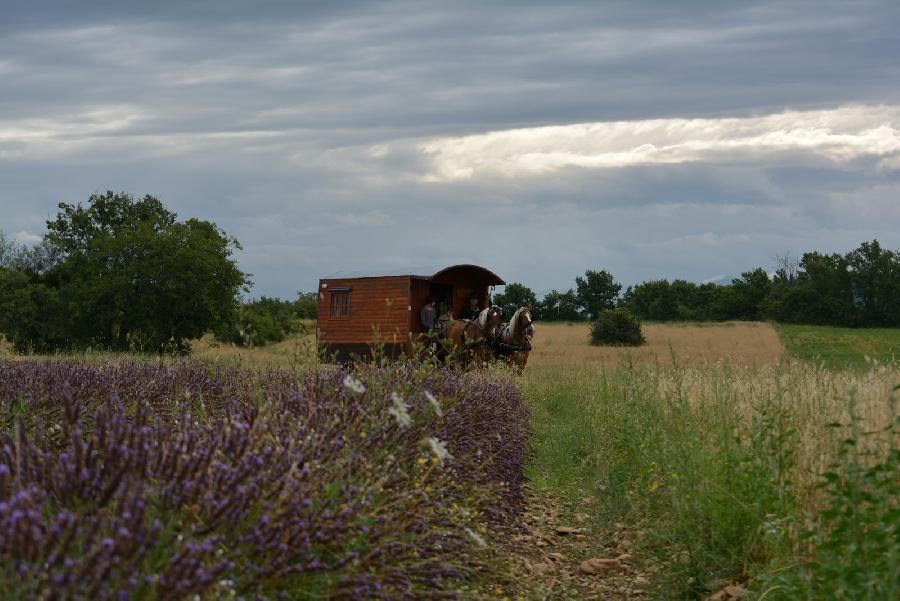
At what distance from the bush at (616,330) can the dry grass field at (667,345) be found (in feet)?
2.27

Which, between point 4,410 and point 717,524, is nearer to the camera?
point 717,524

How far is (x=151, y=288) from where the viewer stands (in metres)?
32.7

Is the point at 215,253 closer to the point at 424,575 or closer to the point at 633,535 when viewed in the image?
the point at 633,535

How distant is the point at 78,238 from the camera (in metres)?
38.6

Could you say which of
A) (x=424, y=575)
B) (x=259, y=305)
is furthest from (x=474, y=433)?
Result: (x=259, y=305)

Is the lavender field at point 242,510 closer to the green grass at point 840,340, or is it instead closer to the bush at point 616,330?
Result: the green grass at point 840,340

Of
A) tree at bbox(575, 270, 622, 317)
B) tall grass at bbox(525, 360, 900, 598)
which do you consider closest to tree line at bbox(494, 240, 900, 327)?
tree at bbox(575, 270, 622, 317)

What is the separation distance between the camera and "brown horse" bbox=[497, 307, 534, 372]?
75.8ft

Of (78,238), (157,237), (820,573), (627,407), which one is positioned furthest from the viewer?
(78,238)

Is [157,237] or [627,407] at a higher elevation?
[157,237]

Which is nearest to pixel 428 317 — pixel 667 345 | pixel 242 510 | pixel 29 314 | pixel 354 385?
pixel 667 345

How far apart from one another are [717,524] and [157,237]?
30.1m

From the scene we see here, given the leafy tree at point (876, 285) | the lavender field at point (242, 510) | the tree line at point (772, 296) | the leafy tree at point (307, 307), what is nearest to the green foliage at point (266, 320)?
the leafy tree at point (307, 307)

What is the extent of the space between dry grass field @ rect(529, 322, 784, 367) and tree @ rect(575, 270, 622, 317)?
5430mm
